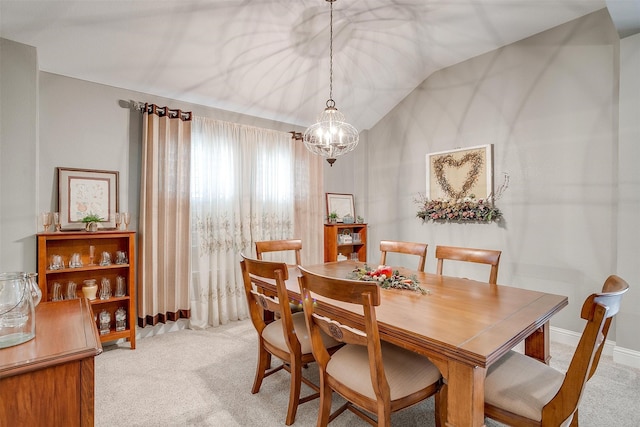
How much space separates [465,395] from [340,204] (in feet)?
12.3

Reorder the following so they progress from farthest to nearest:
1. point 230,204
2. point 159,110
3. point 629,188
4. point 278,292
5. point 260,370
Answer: point 230,204
point 159,110
point 629,188
point 260,370
point 278,292

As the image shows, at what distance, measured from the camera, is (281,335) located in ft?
6.82

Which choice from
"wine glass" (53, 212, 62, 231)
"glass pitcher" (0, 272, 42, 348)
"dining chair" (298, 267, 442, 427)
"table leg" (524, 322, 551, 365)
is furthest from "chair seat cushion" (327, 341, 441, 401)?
"wine glass" (53, 212, 62, 231)

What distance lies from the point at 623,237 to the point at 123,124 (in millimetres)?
4679

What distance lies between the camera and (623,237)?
2617mm

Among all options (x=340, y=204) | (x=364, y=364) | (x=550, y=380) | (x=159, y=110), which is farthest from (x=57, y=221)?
(x=550, y=380)

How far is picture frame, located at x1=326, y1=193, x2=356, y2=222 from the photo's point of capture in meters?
4.72

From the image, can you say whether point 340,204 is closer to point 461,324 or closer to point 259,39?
point 259,39

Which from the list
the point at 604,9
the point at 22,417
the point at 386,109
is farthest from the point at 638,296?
the point at 22,417

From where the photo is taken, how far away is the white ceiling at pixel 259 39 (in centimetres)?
246

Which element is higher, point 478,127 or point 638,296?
point 478,127

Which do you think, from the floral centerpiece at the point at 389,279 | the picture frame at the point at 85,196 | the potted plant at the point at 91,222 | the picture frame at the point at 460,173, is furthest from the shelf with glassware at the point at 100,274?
the picture frame at the point at 460,173

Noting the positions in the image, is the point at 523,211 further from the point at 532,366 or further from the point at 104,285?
the point at 104,285

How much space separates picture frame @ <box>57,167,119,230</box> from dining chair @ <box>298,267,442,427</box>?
2479mm
